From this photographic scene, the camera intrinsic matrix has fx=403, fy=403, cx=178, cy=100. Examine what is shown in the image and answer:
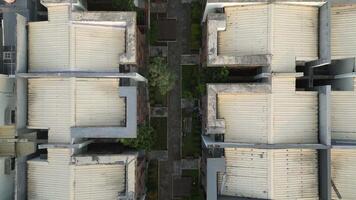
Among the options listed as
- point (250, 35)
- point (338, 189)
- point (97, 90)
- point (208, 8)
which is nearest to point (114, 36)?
point (97, 90)

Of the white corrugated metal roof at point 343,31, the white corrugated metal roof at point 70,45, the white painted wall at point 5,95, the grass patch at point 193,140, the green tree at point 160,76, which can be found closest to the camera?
the white corrugated metal roof at point 70,45

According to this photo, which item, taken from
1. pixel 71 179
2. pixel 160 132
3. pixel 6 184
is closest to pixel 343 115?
pixel 160 132

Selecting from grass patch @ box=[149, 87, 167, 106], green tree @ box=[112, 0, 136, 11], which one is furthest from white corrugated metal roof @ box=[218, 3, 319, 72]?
grass patch @ box=[149, 87, 167, 106]

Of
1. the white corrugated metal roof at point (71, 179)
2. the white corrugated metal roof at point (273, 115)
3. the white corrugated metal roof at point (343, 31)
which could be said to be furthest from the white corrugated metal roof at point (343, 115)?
the white corrugated metal roof at point (71, 179)

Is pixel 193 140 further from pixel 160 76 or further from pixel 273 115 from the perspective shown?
pixel 273 115

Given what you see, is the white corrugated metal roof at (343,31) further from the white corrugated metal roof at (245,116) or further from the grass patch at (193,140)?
the grass patch at (193,140)

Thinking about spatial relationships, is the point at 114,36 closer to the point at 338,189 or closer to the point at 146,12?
the point at 146,12

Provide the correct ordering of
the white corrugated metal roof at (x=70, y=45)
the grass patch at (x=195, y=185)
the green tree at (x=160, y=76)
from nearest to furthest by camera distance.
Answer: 1. the white corrugated metal roof at (x=70, y=45)
2. the green tree at (x=160, y=76)
3. the grass patch at (x=195, y=185)
